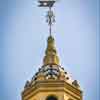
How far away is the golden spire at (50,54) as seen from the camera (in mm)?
54062

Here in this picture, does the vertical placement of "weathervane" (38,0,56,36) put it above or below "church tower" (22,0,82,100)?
above

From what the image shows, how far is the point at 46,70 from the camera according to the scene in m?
51.7

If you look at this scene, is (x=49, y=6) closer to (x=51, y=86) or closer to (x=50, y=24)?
(x=50, y=24)

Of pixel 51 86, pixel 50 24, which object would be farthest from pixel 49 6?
pixel 51 86

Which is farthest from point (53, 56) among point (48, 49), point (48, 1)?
point (48, 1)

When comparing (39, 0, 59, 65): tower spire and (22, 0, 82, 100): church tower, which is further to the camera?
(39, 0, 59, 65): tower spire

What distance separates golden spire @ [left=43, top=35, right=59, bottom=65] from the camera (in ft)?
177

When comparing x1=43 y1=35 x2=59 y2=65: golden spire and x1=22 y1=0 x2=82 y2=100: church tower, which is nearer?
x1=22 y1=0 x2=82 y2=100: church tower

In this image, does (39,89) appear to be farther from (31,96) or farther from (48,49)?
(48,49)

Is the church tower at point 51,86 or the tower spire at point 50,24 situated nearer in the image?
the church tower at point 51,86

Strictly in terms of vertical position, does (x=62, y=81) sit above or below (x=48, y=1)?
below

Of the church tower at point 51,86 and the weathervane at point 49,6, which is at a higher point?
the weathervane at point 49,6

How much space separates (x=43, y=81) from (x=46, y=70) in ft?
7.11

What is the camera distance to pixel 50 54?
55.1 m
